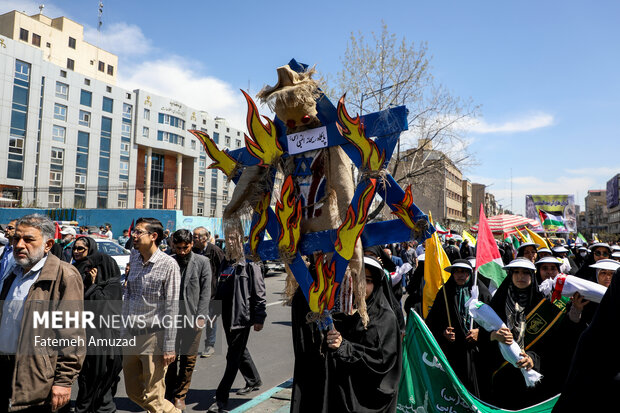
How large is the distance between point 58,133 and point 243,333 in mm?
44515

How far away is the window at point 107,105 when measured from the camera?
4559cm

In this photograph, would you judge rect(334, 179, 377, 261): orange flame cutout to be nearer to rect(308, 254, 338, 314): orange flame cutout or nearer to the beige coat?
rect(308, 254, 338, 314): orange flame cutout

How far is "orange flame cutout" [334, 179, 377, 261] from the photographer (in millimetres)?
2469

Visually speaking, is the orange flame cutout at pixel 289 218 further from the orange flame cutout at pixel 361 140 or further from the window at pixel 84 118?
the window at pixel 84 118

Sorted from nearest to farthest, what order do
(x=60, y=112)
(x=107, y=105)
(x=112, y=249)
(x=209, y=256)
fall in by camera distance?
1. (x=209, y=256)
2. (x=112, y=249)
3. (x=60, y=112)
4. (x=107, y=105)

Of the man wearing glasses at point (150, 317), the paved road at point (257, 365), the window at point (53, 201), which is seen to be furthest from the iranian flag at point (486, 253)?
the window at point (53, 201)

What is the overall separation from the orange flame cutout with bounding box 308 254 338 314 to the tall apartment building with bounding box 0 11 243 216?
3840 centimetres

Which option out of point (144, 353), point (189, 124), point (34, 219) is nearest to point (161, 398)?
point (144, 353)

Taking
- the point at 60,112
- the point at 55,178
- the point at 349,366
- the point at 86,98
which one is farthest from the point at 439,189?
the point at 86,98

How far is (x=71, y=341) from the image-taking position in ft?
9.57

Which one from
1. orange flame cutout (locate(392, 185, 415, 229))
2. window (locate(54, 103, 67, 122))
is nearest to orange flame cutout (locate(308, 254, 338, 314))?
orange flame cutout (locate(392, 185, 415, 229))

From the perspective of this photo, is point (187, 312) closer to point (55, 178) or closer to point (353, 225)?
point (353, 225)

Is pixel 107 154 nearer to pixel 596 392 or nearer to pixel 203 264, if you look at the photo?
pixel 203 264

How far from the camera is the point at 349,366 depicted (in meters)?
2.97
